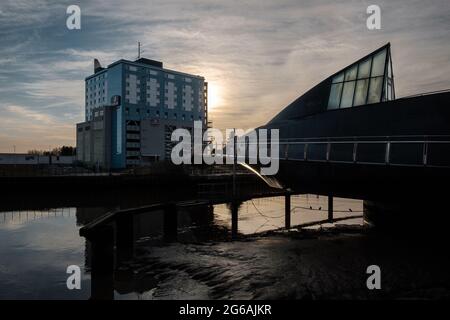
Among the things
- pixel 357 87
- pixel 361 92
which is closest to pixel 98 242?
pixel 361 92

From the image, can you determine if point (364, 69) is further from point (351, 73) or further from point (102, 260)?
point (102, 260)

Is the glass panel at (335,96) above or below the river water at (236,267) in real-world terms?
above

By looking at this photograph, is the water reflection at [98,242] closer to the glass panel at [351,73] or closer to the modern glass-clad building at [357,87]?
the modern glass-clad building at [357,87]

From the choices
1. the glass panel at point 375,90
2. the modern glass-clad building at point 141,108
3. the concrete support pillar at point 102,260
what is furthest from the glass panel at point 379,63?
the modern glass-clad building at point 141,108

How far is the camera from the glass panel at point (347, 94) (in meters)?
21.9

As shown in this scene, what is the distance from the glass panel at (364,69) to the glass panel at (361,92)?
0.43 metres

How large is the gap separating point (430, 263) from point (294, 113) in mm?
14609

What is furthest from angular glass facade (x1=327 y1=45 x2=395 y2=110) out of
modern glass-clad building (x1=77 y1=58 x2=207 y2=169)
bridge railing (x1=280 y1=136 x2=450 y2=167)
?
modern glass-clad building (x1=77 y1=58 x2=207 y2=169)

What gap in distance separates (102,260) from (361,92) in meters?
17.0

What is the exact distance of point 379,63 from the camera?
69.8ft

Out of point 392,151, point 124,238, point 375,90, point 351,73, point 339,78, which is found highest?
point 351,73

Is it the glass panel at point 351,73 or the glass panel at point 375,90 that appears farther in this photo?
the glass panel at point 351,73
